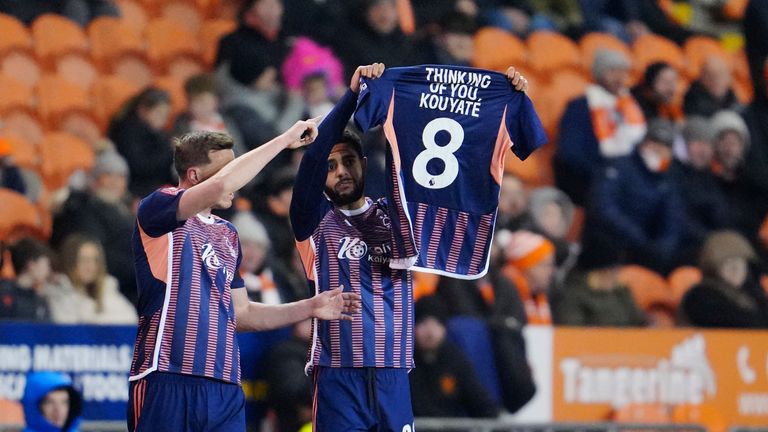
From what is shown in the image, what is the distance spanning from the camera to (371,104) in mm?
6809

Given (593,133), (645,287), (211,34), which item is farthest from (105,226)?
(593,133)

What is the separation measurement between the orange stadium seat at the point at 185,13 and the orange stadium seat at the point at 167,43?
0.29 metres

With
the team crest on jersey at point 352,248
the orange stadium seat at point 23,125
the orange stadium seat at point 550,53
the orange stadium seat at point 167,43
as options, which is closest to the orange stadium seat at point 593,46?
the orange stadium seat at point 550,53

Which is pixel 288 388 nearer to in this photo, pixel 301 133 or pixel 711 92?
pixel 301 133

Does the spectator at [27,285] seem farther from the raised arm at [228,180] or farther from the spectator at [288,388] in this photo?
the raised arm at [228,180]

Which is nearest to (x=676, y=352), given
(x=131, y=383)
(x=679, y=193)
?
(x=679, y=193)

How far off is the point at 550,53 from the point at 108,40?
4.40 metres

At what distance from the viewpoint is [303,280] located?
33.0 ft

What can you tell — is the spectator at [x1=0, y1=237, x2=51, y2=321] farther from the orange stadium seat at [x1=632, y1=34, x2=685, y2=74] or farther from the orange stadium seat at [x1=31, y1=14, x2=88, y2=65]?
the orange stadium seat at [x1=632, y1=34, x2=685, y2=74]

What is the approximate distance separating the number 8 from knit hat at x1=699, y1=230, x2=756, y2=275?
5832 millimetres

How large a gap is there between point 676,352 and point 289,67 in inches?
149

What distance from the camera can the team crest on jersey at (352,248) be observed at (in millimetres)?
6898

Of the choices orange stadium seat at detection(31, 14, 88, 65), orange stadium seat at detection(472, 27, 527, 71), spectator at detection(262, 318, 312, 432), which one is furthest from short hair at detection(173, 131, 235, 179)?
orange stadium seat at detection(472, 27, 527, 71)

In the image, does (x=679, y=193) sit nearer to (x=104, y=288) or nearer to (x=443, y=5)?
(x=443, y=5)
